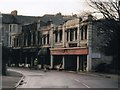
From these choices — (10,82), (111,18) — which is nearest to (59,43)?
(111,18)

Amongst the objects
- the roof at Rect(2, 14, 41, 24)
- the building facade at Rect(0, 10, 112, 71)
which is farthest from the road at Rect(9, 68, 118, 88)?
the roof at Rect(2, 14, 41, 24)

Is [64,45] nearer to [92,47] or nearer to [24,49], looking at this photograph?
[92,47]

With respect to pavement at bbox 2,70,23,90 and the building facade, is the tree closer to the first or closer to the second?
the building facade

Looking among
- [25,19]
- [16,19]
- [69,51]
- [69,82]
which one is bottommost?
[69,82]

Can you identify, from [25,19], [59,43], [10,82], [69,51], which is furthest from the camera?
[25,19]

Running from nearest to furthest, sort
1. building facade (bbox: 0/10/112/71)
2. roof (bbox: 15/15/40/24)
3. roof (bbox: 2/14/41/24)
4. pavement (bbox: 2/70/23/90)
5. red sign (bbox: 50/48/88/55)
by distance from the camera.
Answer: pavement (bbox: 2/70/23/90) < building facade (bbox: 0/10/112/71) < red sign (bbox: 50/48/88/55) < roof (bbox: 2/14/41/24) < roof (bbox: 15/15/40/24)

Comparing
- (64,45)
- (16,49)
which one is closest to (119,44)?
(64,45)

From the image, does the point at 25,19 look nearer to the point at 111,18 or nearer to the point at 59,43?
the point at 59,43

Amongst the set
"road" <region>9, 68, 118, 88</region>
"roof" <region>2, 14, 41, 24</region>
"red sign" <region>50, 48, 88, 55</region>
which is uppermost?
"roof" <region>2, 14, 41, 24</region>

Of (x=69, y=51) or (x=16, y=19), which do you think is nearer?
(x=69, y=51)

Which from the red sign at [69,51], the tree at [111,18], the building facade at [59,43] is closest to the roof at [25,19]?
the building facade at [59,43]

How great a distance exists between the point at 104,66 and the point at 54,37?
1856 cm

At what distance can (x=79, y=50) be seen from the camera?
65.7m

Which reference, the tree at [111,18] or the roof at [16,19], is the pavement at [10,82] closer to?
the tree at [111,18]
